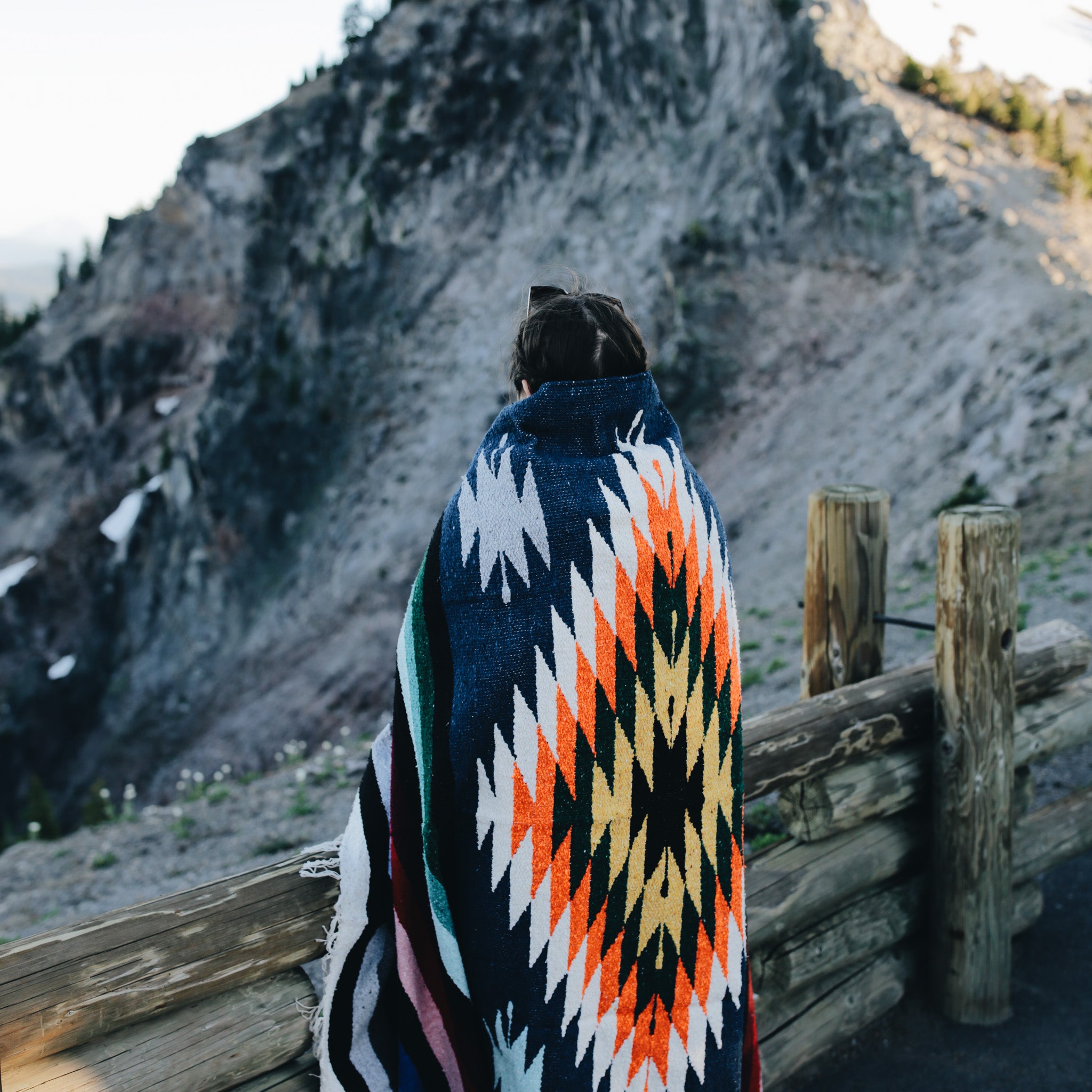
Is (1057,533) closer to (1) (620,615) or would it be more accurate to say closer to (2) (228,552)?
(1) (620,615)

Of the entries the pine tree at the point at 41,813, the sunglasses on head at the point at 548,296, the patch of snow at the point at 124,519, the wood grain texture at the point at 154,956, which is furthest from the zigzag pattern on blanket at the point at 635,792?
the patch of snow at the point at 124,519

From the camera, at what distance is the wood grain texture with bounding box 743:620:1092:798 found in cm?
281

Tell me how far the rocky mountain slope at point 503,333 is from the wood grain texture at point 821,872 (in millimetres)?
8259

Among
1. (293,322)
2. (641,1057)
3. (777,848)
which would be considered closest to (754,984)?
(777,848)

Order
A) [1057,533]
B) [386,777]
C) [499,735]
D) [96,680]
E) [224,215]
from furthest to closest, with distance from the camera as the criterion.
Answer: [224,215] < [96,680] < [1057,533] < [386,777] < [499,735]

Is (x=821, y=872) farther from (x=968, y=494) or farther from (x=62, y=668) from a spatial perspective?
(x=62, y=668)

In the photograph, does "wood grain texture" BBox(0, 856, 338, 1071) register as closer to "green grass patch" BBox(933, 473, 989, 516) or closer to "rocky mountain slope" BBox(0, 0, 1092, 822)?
"rocky mountain slope" BBox(0, 0, 1092, 822)

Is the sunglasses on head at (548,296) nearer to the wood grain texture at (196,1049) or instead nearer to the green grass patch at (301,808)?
the wood grain texture at (196,1049)

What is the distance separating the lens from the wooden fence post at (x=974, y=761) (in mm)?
3016

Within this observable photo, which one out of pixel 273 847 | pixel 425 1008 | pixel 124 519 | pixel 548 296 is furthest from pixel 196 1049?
pixel 124 519

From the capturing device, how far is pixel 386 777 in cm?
184

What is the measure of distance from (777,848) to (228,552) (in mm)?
22170

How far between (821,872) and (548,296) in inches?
86.1

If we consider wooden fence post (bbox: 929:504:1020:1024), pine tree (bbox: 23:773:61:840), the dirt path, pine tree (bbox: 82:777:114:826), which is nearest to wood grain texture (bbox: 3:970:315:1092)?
the dirt path
